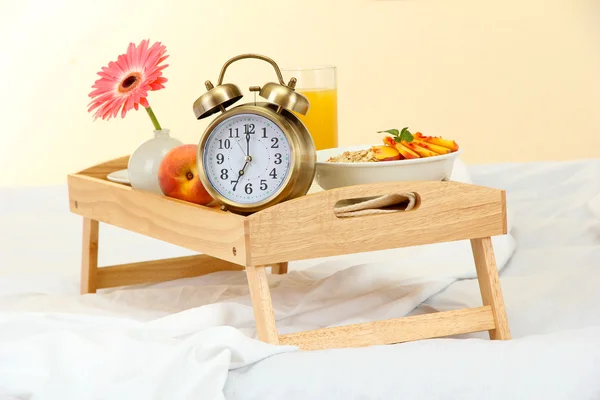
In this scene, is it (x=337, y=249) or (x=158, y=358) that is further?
(x=337, y=249)

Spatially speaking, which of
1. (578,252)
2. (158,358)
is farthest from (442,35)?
(158,358)

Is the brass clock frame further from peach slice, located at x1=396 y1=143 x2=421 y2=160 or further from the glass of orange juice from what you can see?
the glass of orange juice

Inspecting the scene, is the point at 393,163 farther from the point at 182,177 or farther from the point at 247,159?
the point at 182,177

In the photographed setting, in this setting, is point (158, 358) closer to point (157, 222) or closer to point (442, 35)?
point (157, 222)

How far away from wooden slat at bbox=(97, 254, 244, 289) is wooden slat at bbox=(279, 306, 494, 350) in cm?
60

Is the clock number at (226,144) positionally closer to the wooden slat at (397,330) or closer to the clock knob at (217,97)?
the clock knob at (217,97)

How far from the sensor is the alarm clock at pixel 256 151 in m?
1.27

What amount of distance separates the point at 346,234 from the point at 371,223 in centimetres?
4

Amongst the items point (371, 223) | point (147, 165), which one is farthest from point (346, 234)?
point (147, 165)

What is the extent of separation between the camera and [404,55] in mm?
4527

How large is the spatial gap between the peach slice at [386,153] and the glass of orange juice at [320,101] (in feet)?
0.70

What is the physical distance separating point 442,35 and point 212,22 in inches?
Result: 45.1

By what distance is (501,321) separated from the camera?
51.7 inches

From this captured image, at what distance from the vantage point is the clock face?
1.27m
